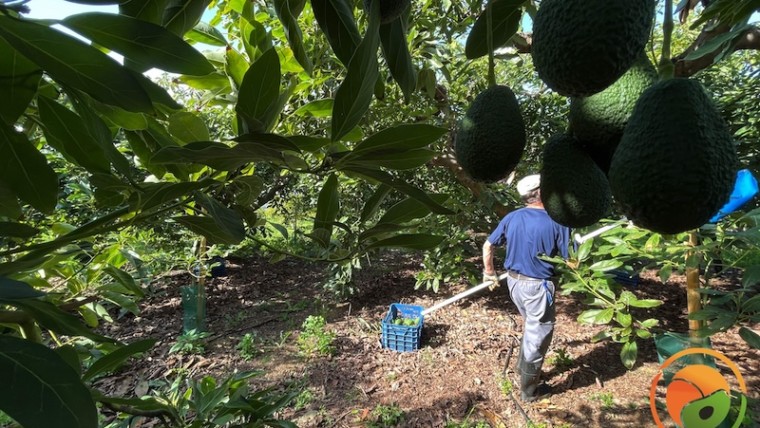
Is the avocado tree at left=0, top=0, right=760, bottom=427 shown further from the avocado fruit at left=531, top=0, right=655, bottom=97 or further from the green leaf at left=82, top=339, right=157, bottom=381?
the avocado fruit at left=531, top=0, right=655, bottom=97

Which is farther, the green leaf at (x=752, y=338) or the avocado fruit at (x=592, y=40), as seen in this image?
the green leaf at (x=752, y=338)

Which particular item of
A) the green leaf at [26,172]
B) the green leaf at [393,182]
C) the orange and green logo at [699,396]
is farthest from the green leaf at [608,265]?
the green leaf at [26,172]

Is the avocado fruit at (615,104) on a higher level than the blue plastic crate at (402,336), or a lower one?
higher

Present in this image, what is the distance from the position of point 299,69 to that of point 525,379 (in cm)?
300

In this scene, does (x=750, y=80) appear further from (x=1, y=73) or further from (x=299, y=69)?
(x=1, y=73)

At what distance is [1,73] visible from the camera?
0.49 metres

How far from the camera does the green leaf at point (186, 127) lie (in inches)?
27.1

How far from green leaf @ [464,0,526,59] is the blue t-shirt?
262 cm

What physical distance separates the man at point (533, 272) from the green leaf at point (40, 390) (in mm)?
→ 2981

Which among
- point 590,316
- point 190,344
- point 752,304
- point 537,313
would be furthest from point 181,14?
point 190,344

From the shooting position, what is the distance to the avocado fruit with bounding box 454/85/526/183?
23.4 inches

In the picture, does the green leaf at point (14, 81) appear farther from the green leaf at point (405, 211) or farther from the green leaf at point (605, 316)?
the green leaf at point (605, 316)

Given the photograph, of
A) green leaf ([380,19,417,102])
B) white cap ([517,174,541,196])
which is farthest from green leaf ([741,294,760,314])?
green leaf ([380,19,417,102])

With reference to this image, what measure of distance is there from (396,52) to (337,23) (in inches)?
4.3
